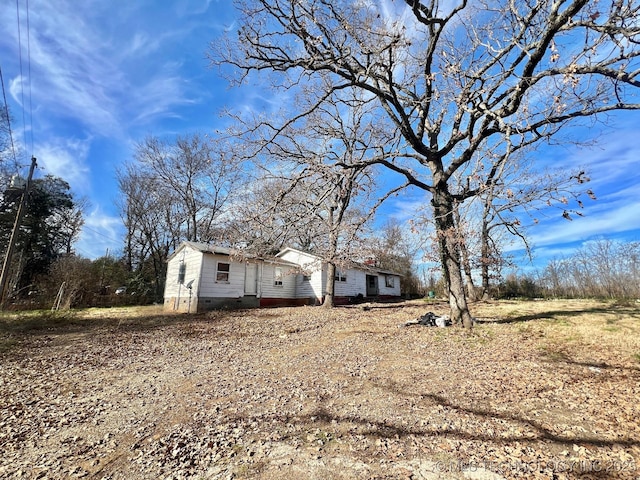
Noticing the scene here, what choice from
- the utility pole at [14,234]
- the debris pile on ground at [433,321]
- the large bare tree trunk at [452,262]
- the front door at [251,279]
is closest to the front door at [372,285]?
the front door at [251,279]

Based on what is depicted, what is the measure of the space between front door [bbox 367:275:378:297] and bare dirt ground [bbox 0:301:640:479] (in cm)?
1946

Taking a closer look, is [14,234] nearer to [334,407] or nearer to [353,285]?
[334,407]

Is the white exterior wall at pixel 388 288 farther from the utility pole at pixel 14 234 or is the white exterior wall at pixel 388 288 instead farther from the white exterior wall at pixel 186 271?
the utility pole at pixel 14 234

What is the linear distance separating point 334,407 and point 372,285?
24248mm

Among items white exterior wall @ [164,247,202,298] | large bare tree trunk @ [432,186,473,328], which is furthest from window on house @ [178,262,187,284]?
large bare tree trunk @ [432,186,473,328]

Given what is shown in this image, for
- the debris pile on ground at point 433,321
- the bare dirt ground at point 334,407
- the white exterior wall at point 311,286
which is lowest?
the bare dirt ground at point 334,407

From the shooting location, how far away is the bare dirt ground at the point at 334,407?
8.76ft

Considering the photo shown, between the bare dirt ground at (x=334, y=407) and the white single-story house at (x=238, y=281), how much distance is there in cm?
682

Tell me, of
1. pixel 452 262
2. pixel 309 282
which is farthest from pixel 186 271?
pixel 452 262

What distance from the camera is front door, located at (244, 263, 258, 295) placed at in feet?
56.9

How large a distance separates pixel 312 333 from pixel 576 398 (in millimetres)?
6219

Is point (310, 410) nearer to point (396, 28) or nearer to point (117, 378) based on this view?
point (117, 378)

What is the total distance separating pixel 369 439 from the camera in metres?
3.03

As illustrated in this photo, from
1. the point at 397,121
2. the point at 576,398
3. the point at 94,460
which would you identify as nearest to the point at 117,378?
→ the point at 94,460
